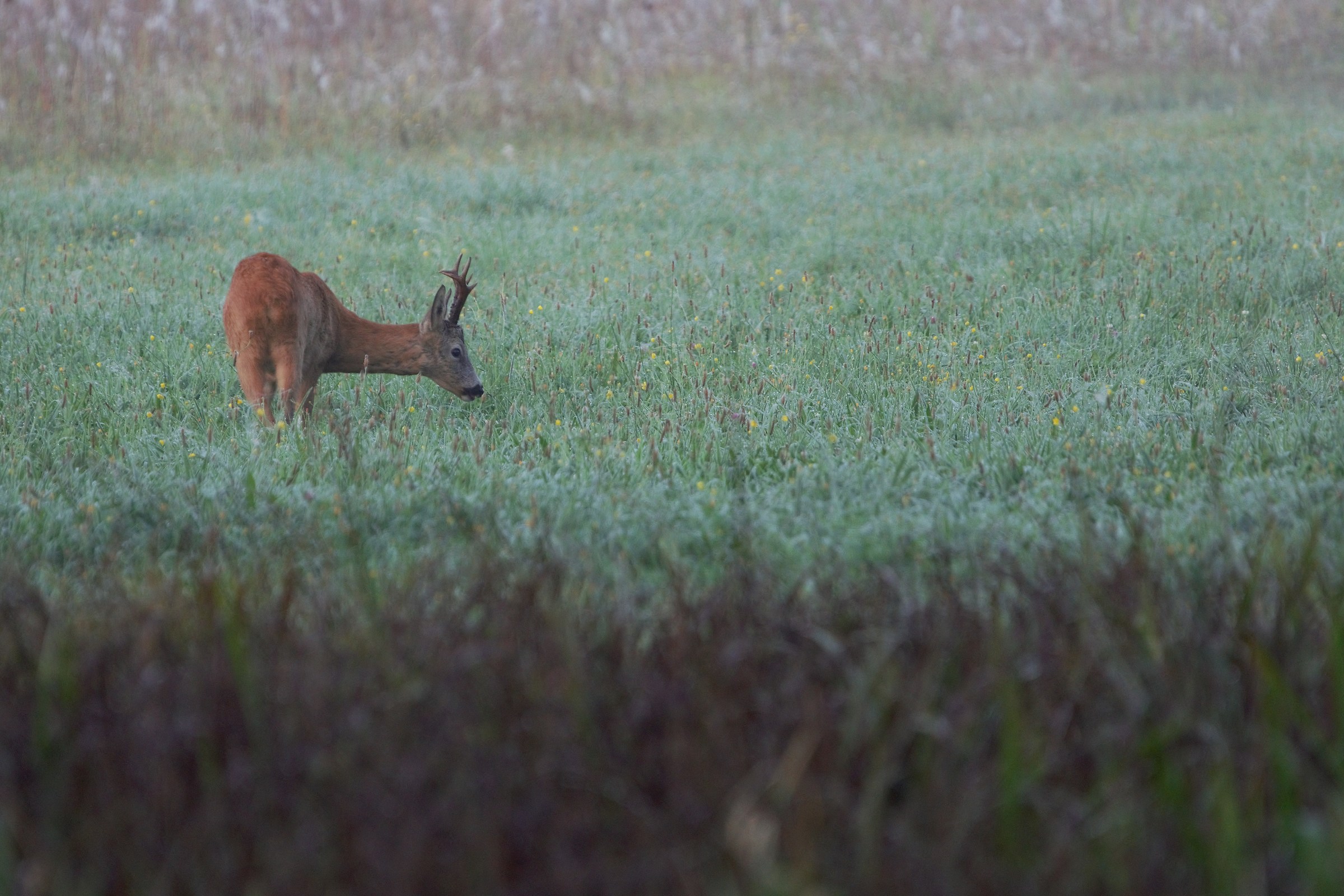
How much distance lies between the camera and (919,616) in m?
2.95

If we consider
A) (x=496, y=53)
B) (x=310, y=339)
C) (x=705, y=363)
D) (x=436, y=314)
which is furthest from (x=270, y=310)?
(x=496, y=53)

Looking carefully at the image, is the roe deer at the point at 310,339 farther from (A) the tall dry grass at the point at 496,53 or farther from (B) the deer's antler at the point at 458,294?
(A) the tall dry grass at the point at 496,53

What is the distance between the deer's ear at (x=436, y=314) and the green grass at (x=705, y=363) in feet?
1.45

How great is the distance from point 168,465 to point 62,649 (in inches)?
122

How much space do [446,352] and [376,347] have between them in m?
0.44

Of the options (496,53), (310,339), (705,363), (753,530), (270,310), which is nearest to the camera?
(753,530)

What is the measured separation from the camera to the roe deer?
255 inches

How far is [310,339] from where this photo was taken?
6824mm

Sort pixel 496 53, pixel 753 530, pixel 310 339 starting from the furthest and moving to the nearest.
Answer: pixel 496 53, pixel 310 339, pixel 753 530

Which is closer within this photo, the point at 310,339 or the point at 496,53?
the point at 310,339

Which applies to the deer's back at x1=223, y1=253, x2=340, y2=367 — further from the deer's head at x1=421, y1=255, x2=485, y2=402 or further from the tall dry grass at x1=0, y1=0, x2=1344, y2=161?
the tall dry grass at x1=0, y1=0, x2=1344, y2=161

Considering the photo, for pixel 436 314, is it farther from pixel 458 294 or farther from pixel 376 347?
pixel 376 347

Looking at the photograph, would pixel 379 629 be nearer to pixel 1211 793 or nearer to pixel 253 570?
pixel 253 570

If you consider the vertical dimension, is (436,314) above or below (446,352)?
above
